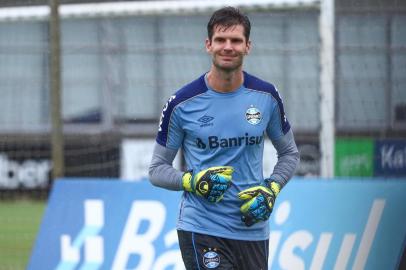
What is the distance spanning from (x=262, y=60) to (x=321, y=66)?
7.59ft

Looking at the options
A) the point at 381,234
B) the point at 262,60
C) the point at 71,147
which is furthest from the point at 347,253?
the point at 71,147

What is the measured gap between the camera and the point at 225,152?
19.1 ft

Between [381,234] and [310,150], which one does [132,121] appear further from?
[381,234]

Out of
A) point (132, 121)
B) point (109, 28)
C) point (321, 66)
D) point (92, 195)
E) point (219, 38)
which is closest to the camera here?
point (219, 38)

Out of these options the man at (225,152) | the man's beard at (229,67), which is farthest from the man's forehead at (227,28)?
the man's beard at (229,67)

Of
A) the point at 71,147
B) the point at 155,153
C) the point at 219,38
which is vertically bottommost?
the point at 71,147

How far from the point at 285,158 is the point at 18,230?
8.77 metres

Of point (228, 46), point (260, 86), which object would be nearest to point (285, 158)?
point (260, 86)

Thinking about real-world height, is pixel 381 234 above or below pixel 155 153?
below

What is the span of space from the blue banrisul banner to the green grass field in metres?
2.40

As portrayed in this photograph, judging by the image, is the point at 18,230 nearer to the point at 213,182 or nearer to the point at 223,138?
the point at 223,138

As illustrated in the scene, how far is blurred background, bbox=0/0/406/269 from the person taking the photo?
964cm

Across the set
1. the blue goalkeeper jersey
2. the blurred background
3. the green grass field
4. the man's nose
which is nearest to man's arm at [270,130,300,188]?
the blue goalkeeper jersey

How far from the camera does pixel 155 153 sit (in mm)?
6082
